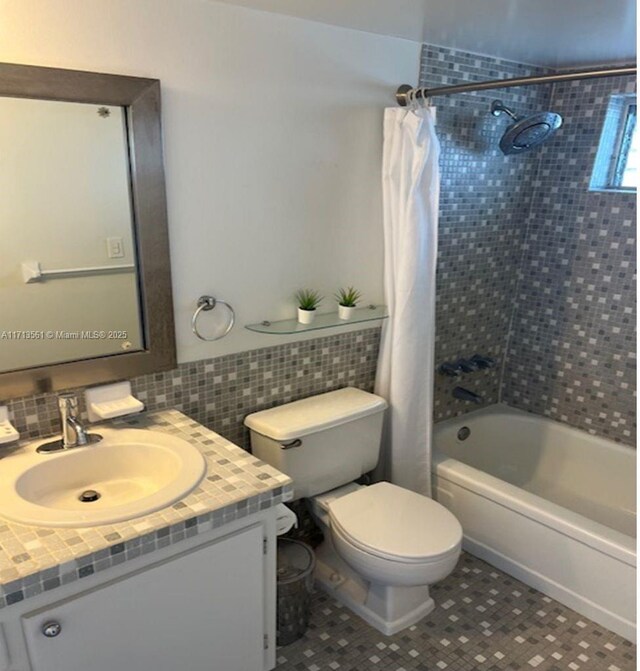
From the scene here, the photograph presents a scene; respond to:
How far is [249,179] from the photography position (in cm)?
194

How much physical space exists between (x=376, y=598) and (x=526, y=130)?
6.23ft

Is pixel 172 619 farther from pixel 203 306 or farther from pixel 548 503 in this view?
pixel 548 503

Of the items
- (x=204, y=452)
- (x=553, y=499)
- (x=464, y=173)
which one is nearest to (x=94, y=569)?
(x=204, y=452)

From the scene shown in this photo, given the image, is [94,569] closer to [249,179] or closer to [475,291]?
[249,179]

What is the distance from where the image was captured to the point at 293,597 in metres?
2.01

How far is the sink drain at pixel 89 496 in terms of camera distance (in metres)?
1.61

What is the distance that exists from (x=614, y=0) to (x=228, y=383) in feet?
5.36

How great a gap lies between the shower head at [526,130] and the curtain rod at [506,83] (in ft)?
0.77

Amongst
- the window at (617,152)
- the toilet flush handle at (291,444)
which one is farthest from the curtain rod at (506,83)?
the toilet flush handle at (291,444)

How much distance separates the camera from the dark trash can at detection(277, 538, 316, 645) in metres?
2.00

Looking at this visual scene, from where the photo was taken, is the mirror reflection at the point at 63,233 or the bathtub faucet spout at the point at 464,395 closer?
the mirror reflection at the point at 63,233

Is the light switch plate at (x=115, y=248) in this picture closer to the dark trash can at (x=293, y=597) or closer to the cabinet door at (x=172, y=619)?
the cabinet door at (x=172, y=619)

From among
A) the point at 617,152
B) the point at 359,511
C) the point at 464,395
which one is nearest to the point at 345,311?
the point at 359,511

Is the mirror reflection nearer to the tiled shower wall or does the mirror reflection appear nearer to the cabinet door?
the cabinet door
